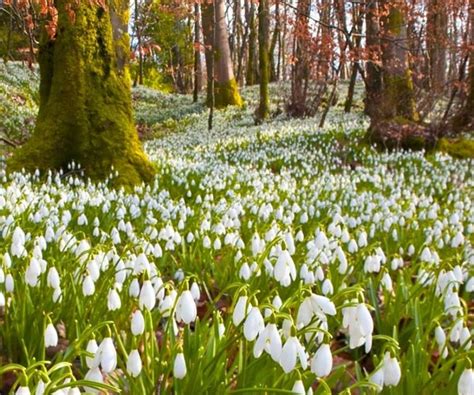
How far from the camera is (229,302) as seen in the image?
3.43 metres

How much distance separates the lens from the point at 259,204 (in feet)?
16.9

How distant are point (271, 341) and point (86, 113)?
232 inches

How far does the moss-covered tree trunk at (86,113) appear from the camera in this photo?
6848 millimetres

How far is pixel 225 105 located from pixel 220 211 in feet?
55.8

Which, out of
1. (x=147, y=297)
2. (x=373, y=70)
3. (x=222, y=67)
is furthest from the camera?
(x=222, y=67)

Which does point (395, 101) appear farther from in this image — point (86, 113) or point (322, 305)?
point (322, 305)

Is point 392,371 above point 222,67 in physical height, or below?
below

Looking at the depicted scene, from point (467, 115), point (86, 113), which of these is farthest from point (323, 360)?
point (467, 115)

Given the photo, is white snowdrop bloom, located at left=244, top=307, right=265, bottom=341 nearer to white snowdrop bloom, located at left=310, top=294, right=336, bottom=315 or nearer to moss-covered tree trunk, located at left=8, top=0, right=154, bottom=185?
white snowdrop bloom, located at left=310, top=294, right=336, bottom=315

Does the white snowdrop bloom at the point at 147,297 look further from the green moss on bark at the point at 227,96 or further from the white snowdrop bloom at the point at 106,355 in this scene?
the green moss on bark at the point at 227,96

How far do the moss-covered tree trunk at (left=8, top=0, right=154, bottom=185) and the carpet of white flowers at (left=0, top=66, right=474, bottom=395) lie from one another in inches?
15.2

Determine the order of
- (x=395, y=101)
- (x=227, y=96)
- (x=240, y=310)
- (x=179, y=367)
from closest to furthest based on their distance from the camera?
1. (x=179, y=367)
2. (x=240, y=310)
3. (x=395, y=101)
4. (x=227, y=96)

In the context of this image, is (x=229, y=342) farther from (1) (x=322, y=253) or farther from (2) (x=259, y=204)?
(2) (x=259, y=204)

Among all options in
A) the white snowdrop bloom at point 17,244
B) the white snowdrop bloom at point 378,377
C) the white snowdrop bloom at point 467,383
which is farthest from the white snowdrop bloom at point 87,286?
the white snowdrop bloom at point 467,383
